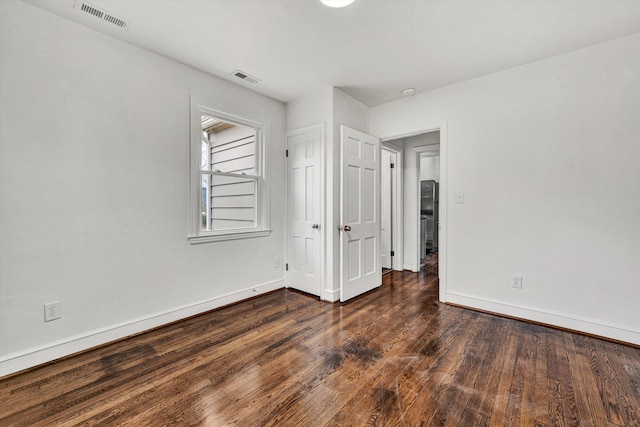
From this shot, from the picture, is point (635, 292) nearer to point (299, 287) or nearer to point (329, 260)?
point (329, 260)

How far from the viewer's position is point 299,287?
367 centimetres

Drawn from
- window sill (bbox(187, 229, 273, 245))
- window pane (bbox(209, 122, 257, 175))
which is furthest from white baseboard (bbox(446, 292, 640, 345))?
window pane (bbox(209, 122, 257, 175))

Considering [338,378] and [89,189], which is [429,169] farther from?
[89,189]

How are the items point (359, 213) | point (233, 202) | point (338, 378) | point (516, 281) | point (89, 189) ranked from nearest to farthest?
point (338, 378) → point (89, 189) → point (516, 281) → point (359, 213) → point (233, 202)

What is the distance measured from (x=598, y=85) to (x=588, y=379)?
7.84 feet

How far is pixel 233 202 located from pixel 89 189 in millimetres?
1666

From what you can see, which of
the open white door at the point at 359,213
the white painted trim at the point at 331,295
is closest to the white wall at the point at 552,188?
the open white door at the point at 359,213

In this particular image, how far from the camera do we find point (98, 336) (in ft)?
7.38

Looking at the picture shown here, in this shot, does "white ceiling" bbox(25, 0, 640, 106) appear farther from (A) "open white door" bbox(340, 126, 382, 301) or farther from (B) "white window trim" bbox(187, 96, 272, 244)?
(A) "open white door" bbox(340, 126, 382, 301)

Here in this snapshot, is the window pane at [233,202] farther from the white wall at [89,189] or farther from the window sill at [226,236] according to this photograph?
the white wall at [89,189]

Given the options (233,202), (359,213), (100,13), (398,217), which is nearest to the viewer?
(100,13)

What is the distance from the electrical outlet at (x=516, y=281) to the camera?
2.81m

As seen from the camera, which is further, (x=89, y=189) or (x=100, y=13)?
(x=89, y=189)

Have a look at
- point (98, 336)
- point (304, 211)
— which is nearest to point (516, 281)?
A: point (304, 211)
